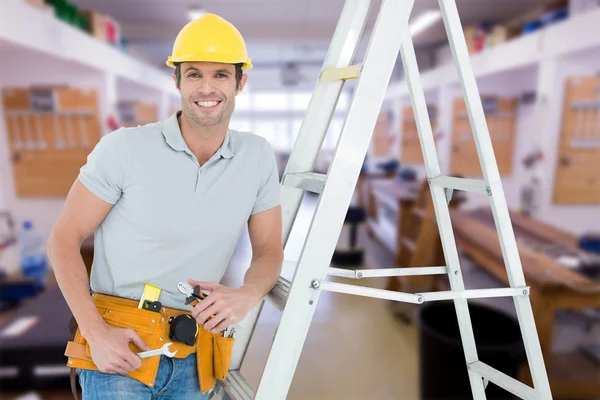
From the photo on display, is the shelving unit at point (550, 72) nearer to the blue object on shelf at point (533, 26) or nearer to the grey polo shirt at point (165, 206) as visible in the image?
the blue object on shelf at point (533, 26)

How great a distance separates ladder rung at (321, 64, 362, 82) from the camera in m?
1.12

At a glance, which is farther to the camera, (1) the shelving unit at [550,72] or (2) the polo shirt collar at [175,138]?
(1) the shelving unit at [550,72]

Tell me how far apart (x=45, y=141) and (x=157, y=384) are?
391 centimetres

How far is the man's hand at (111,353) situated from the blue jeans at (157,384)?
0.09 metres

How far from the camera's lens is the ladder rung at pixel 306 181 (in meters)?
1.20

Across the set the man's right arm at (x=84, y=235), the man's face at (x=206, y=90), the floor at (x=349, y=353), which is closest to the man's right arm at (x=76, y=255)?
the man's right arm at (x=84, y=235)

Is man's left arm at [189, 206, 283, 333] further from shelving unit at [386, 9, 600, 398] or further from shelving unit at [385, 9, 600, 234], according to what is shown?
shelving unit at [385, 9, 600, 234]

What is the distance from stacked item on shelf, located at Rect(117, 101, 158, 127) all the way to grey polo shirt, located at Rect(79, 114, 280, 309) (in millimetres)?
4675

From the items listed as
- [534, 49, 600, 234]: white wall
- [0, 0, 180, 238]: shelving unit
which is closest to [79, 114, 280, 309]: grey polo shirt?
[0, 0, 180, 238]: shelving unit

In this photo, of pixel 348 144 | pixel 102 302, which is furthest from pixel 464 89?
pixel 102 302

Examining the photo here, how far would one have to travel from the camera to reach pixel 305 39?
20.4 feet

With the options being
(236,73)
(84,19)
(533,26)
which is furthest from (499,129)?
(236,73)

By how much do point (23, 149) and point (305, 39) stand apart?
3.91 m

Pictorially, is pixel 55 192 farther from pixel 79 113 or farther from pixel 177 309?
pixel 177 309
